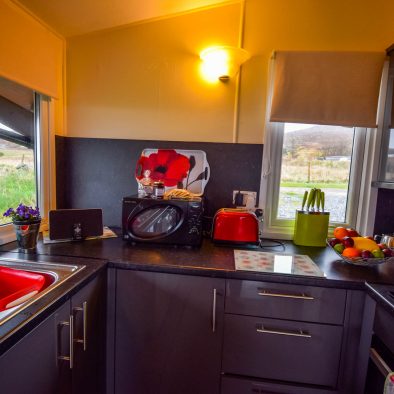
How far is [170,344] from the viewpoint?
129 cm

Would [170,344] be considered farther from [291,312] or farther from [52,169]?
[52,169]

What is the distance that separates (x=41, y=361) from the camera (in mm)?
864

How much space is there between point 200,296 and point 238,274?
201 millimetres

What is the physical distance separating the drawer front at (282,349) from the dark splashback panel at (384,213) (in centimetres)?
84

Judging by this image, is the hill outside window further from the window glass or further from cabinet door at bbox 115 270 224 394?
cabinet door at bbox 115 270 224 394

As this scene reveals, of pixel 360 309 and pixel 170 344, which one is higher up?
pixel 360 309

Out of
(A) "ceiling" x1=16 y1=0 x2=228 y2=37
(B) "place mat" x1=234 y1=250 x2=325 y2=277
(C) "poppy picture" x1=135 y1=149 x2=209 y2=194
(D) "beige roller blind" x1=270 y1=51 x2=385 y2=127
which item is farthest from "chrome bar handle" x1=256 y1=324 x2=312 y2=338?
(A) "ceiling" x1=16 y1=0 x2=228 y2=37

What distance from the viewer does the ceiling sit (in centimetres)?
149

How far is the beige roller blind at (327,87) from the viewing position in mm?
1607

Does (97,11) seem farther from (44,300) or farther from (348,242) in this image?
(348,242)

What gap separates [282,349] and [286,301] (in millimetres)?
219

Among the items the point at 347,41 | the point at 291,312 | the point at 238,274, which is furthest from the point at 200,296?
the point at 347,41

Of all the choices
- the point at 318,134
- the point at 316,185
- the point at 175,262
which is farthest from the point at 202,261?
the point at 318,134

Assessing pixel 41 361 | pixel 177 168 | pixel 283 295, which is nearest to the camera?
pixel 41 361
